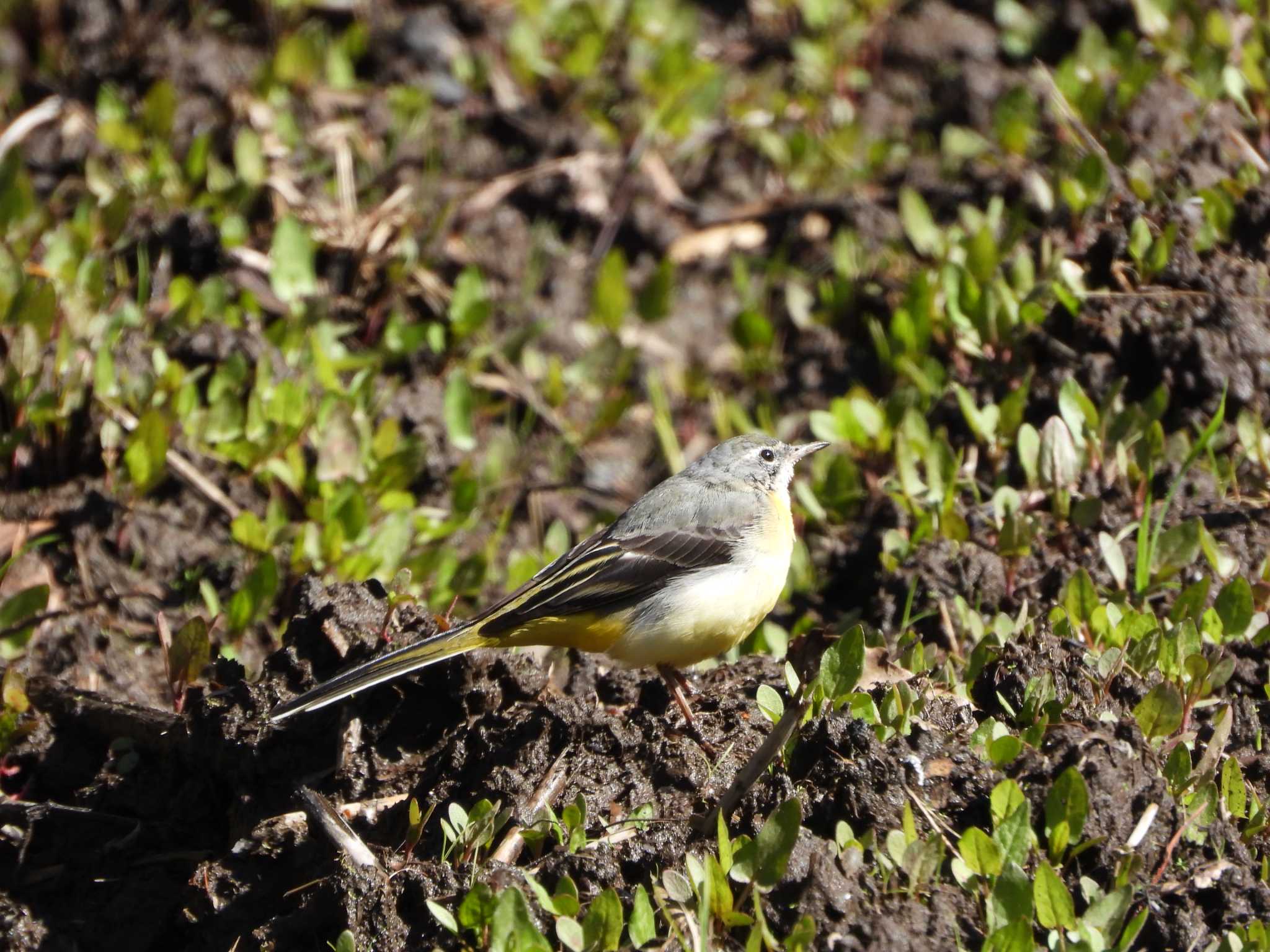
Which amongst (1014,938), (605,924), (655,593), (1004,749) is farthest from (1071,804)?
(655,593)

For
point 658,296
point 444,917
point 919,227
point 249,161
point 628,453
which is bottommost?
point 628,453

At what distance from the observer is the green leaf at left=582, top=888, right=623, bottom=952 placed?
157 inches

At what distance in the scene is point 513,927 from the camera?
397 centimetres

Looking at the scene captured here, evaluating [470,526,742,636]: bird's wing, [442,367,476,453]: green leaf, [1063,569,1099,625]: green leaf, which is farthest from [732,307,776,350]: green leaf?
[1063,569,1099,625]: green leaf

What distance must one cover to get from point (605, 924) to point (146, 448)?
3.44 meters

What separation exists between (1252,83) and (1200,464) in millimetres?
2921

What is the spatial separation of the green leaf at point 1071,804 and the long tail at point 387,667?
6.87ft

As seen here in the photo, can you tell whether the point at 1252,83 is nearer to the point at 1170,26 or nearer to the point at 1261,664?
the point at 1170,26

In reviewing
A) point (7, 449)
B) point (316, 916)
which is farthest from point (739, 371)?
point (316, 916)

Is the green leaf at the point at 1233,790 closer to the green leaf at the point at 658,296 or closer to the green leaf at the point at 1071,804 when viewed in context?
the green leaf at the point at 1071,804

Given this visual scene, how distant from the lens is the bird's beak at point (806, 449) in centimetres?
664

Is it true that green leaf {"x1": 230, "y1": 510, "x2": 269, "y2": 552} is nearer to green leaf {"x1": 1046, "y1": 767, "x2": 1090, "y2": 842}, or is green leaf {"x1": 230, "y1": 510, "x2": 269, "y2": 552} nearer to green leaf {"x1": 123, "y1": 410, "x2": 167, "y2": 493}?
green leaf {"x1": 123, "y1": 410, "x2": 167, "y2": 493}

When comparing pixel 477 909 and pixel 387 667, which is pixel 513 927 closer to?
pixel 477 909

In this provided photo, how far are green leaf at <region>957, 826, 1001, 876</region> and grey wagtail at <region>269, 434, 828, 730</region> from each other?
1.20 meters
